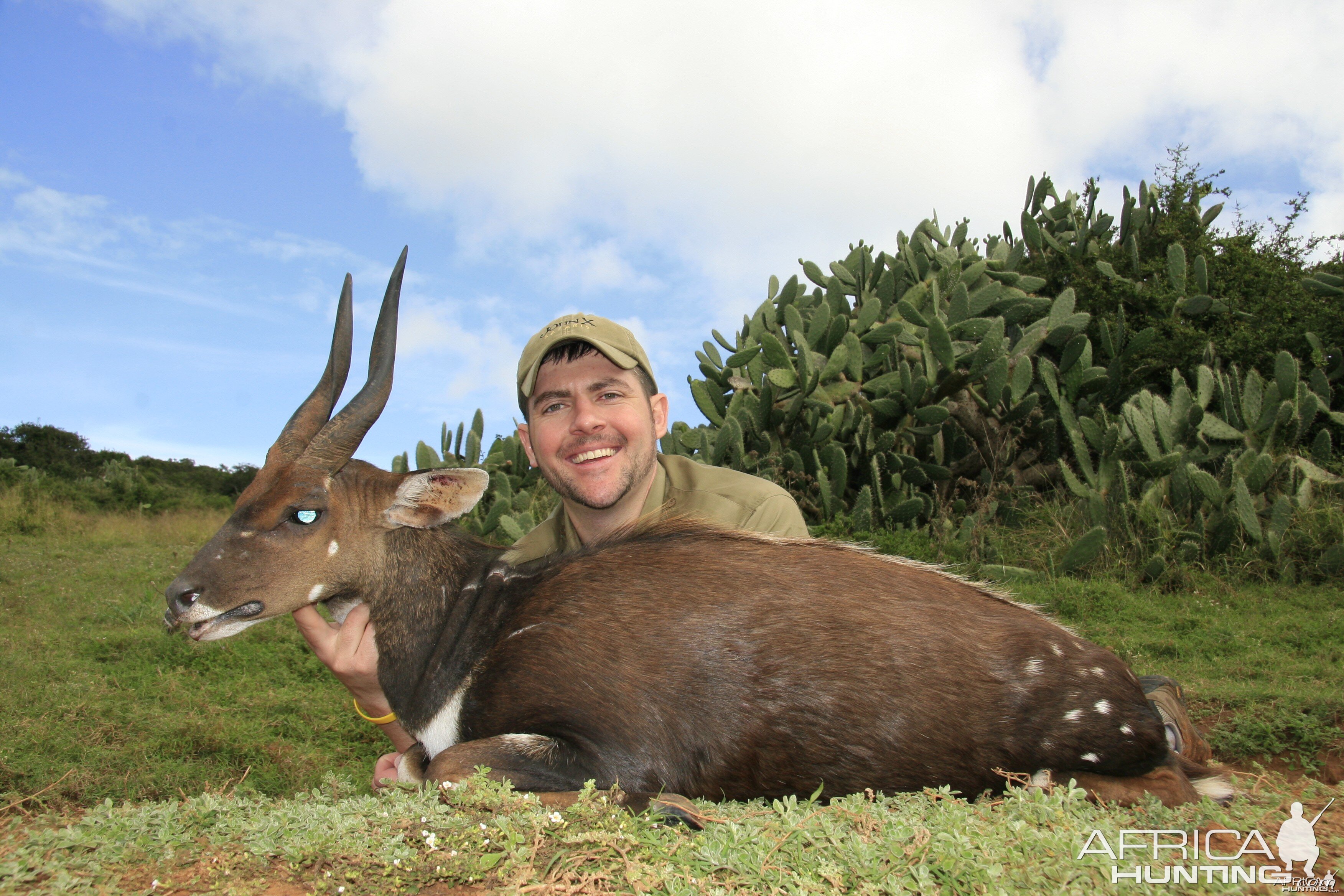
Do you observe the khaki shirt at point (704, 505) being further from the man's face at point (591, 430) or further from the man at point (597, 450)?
the man's face at point (591, 430)

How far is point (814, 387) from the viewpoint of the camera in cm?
1002

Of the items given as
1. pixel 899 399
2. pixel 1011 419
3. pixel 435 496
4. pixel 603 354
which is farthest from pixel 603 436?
pixel 1011 419

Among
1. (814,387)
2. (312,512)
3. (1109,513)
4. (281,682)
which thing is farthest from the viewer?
(814,387)

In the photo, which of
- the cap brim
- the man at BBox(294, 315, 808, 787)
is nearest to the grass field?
→ the man at BBox(294, 315, 808, 787)

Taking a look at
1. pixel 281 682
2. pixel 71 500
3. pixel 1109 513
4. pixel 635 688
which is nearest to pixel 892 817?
pixel 635 688

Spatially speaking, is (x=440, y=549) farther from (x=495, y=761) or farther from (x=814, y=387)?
(x=814, y=387)

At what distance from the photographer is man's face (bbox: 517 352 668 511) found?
446 cm

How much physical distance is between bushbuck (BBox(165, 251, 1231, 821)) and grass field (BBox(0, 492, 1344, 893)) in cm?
28

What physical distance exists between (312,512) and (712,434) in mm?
6767

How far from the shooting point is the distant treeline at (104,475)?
20.3 meters

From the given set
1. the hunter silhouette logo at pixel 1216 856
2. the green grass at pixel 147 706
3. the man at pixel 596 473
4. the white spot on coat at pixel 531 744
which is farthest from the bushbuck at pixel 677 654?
the green grass at pixel 147 706

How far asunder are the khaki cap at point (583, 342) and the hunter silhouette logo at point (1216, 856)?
9.32 feet

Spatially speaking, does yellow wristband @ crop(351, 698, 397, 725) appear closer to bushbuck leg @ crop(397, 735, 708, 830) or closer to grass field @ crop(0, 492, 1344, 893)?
grass field @ crop(0, 492, 1344, 893)

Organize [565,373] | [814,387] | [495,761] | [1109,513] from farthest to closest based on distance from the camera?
1. [814,387]
2. [1109,513]
3. [565,373]
4. [495,761]
